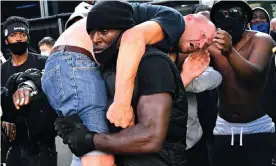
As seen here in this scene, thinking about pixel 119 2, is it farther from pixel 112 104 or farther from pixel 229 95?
pixel 229 95

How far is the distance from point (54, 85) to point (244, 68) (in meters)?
1.37

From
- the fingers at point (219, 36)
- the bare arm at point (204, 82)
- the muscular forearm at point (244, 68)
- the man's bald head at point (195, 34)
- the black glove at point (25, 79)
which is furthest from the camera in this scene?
the bare arm at point (204, 82)

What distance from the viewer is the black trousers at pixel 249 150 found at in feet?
10.9

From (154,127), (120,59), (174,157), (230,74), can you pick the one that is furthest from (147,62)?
(230,74)

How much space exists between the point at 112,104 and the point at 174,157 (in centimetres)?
42

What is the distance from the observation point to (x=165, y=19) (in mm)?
2225

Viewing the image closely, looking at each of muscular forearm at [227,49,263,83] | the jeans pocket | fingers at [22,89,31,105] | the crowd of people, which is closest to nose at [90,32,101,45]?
the crowd of people

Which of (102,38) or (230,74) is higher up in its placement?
(102,38)

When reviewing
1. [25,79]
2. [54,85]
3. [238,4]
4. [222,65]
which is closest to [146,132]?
[54,85]

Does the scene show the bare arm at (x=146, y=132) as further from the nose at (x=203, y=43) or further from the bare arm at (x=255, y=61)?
the bare arm at (x=255, y=61)

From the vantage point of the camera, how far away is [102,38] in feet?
7.02

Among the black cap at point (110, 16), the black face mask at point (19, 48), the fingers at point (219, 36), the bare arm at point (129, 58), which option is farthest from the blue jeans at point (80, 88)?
the black face mask at point (19, 48)

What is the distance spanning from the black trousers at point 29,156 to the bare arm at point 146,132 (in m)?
1.72

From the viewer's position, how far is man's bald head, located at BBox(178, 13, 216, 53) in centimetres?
234
